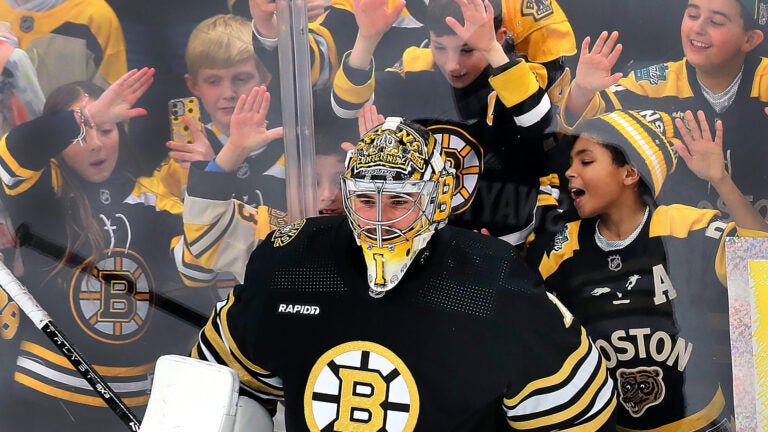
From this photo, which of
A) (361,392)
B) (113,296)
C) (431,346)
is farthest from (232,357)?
(113,296)

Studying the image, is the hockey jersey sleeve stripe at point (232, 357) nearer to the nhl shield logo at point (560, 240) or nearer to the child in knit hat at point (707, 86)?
the nhl shield logo at point (560, 240)

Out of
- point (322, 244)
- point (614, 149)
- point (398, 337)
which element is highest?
point (614, 149)

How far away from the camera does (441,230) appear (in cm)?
203

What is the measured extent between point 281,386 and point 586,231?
0.92 meters

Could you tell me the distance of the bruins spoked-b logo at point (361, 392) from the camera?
188cm

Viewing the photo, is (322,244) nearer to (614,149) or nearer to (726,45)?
(614,149)

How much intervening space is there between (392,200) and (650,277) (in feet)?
2.72

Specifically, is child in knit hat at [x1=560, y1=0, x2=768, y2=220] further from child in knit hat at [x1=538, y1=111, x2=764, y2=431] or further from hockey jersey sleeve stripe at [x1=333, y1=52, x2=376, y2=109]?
hockey jersey sleeve stripe at [x1=333, y1=52, x2=376, y2=109]

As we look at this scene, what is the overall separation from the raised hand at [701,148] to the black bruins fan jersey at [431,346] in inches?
24.6

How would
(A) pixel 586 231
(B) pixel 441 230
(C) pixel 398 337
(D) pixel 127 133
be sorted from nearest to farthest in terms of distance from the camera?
(C) pixel 398 337
(B) pixel 441 230
(A) pixel 586 231
(D) pixel 127 133

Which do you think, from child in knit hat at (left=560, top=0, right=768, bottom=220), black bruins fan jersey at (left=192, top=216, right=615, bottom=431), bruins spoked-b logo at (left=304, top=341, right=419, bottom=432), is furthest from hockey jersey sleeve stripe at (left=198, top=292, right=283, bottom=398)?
child in knit hat at (left=560, top=0, right=768, bottom=220)

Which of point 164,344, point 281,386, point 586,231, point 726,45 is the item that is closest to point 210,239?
point 164,344

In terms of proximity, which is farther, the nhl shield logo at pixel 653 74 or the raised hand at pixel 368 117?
the raised hand at pixel 368 117

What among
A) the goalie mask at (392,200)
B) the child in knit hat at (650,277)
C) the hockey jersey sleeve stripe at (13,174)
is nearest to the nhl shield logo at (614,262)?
the child in knit hat at (650,277)
